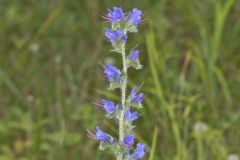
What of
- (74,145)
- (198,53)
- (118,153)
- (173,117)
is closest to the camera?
(118,153)

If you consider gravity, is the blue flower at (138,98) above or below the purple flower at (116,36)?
below

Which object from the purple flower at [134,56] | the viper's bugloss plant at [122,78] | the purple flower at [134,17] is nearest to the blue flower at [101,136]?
the viper's bugloss plant at [122,78]

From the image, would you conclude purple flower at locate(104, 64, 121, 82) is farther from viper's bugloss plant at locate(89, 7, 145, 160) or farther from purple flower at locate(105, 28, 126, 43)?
purple flower at locate(105, 28, 126, 43)

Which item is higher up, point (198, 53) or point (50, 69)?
point (50, 69)

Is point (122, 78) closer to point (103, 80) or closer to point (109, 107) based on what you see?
point (109, 107)

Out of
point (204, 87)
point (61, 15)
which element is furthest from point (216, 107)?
point (61, 15)

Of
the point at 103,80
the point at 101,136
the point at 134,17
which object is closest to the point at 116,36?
the point at 134,17

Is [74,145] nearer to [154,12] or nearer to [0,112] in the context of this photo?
[0,112]

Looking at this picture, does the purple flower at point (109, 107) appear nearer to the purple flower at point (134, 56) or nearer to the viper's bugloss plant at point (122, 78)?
the viper's bugloss plant at point (122, 78)
